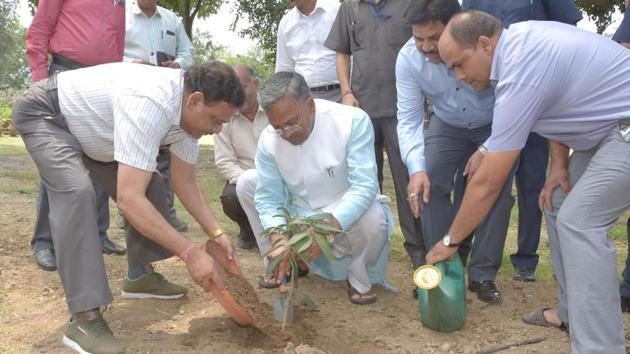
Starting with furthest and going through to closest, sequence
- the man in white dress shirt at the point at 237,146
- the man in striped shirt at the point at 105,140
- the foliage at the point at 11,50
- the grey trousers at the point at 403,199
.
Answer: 1. the foliage at the point at 11,50
2. the man in white dress shirt at the point at 237,146
3. the grey trousers at the point at 403,199
4. the man in striped shirt at the point at 105,140

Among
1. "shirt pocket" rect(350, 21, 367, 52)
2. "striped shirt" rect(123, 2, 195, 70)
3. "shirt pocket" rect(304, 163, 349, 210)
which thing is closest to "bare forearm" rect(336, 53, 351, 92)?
"shirt pocket" rect(350, 21, 367, 52)

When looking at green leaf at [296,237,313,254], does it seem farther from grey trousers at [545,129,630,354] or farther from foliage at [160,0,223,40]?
foliage at [160,0,223,40]

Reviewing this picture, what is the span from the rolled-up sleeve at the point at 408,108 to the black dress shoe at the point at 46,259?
2.29 meters

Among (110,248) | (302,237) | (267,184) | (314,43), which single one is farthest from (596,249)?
(110,248)

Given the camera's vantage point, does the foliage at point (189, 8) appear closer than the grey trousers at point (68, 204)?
No

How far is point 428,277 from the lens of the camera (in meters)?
3.02

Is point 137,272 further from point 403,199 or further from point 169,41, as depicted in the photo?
point 169,41

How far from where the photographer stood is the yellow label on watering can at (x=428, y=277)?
2.99 metres

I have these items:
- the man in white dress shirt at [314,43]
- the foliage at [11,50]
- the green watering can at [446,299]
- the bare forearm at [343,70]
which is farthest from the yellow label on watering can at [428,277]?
the foliage at [11,50]

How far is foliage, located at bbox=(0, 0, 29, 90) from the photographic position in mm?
37938

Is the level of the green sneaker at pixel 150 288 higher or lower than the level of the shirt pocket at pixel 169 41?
lower

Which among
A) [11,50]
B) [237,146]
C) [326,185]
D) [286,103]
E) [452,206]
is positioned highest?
[286,103]

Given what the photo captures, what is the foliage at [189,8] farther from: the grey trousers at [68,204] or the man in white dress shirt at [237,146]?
the grey trousers at [68,204]

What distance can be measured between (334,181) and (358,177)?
0.19 metres
